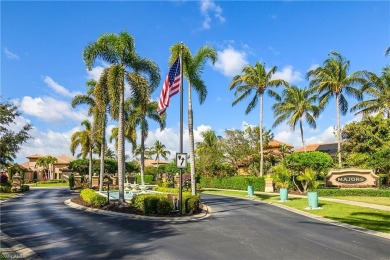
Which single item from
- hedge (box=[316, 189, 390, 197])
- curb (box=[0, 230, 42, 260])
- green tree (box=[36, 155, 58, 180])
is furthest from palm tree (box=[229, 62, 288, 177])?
green tree (box=[36, 155, 58, 180])

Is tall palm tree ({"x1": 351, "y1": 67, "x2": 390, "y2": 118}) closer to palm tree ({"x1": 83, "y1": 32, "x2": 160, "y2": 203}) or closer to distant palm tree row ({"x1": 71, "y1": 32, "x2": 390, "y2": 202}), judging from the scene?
distant palm tree row ({"x1": 71, "y1": 32, "x2": 390, "y2": 202})

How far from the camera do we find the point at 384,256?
9.92m

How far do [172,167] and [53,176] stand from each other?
44549 mm

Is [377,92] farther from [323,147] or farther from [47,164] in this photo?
[47,164]

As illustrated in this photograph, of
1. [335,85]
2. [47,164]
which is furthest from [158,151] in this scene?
[335,85]

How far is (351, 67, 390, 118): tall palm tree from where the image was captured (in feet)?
145

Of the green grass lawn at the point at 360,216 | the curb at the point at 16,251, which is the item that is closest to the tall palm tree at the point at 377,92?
the green grass lawn at the point at 360,216

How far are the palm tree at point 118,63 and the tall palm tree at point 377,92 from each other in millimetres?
33957

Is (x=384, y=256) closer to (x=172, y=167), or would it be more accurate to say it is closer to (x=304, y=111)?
(x=304, y=111)

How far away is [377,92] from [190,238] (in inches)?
1606

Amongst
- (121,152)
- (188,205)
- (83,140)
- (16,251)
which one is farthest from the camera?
(83,140)

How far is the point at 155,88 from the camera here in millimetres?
23484

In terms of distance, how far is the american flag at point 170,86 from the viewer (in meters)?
19.2

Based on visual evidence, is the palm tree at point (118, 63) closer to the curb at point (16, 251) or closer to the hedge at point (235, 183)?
the curb at point (16, 251)
